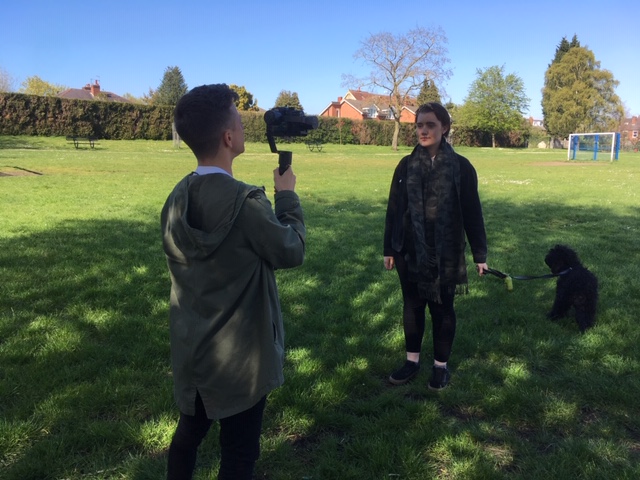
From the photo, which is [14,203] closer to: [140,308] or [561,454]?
[140,308]

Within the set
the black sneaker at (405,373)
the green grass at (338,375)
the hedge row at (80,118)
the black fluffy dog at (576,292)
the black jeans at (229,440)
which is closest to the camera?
the black jeans at (229,440)

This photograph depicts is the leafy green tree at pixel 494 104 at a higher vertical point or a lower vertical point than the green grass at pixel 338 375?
higher

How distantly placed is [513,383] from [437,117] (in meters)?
2.01

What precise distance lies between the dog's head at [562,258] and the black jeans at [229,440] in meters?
3.79

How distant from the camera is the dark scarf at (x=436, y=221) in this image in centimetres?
328

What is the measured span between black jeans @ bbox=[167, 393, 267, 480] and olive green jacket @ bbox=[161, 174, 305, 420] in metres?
0.08

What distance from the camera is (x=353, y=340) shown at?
14.1 ft

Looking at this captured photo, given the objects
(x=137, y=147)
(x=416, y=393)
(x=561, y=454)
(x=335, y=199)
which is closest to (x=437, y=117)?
(x=416, y=393)

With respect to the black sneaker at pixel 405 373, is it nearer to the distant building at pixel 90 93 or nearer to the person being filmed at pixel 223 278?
the person being filmed at pixel 223 278

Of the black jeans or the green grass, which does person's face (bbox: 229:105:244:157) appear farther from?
the green grass

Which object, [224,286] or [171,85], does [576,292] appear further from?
[171,85]

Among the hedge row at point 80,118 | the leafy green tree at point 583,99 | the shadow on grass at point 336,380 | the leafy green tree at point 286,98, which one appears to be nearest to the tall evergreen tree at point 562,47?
the leafy green tree at point 583,99

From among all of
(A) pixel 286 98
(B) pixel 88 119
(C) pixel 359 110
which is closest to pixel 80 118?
(B) pixel 88 119

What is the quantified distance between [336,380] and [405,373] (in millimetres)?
525
